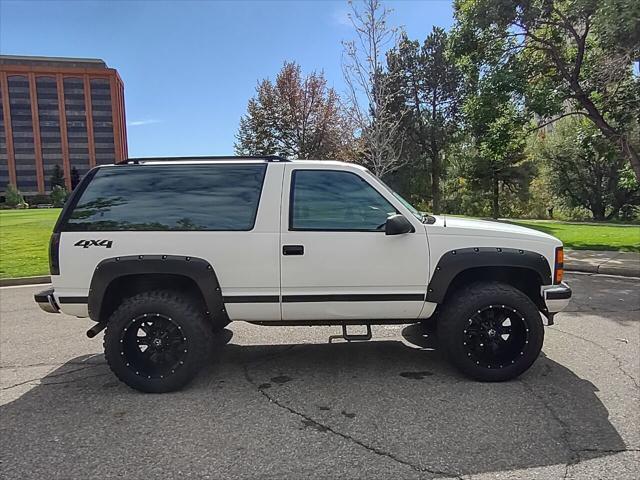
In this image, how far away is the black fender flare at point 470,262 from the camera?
398 centimetres

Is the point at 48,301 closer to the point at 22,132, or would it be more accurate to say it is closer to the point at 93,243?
the point at 93,243

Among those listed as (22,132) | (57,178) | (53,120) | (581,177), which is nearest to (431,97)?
(581,177)

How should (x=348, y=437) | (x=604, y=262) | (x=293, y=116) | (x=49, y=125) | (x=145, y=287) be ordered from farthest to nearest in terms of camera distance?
(x=49, y=125) → (x=293, y=116) → (x=604, y=262) → (x=145, y=287) → (x=348, y=437)

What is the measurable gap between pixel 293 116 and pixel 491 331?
3054cm

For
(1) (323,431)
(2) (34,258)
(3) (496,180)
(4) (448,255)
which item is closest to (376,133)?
(2) (34,258)

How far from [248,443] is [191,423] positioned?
0.55m

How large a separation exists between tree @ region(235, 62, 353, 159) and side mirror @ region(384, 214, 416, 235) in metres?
28.5

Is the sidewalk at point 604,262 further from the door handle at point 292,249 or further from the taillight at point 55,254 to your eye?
the taillight at point 55,254

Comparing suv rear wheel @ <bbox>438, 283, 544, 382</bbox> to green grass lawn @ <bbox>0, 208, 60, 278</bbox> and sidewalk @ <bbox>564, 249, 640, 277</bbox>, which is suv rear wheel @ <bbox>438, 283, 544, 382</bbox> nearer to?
sidewalk @ <bbox>564, 249, 640, 277</bbox>

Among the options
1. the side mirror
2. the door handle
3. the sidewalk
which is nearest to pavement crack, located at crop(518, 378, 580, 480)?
the side mirror

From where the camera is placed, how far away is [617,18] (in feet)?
30.6

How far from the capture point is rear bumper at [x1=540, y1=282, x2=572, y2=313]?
13.3ft

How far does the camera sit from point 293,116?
108ft

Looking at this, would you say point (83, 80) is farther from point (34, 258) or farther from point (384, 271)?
point (384, 271)
